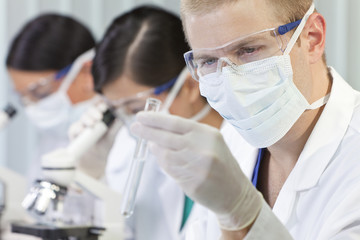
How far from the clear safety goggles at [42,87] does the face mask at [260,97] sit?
76.7 inches

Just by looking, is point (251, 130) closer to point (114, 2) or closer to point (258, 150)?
point (258, 150)

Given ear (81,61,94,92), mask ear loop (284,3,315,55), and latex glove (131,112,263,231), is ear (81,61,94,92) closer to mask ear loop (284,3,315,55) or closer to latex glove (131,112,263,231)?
mask ear loop (284,3,315,55)

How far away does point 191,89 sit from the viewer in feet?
8.06

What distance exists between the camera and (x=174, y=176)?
107cm

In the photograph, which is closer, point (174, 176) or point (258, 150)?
point (174, 176)

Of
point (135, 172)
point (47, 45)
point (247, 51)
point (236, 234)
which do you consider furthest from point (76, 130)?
point (236, 234)

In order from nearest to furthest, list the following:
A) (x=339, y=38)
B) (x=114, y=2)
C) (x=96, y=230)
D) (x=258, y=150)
→ (x=258, y=150)
(x=96, y=230)
(x=339, y=38)
(x=114, y=2)

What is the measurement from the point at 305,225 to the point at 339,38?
1.55 metres

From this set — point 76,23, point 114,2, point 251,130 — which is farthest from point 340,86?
point 114,2

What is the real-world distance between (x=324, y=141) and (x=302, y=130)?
7cm

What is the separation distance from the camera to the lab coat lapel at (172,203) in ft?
7.98

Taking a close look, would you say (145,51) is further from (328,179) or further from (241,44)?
(328,179)

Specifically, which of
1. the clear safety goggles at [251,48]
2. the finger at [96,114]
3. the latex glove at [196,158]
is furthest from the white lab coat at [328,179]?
the finger at [96,114]

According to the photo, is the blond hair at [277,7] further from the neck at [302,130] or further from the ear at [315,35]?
the neck at [302,130]
